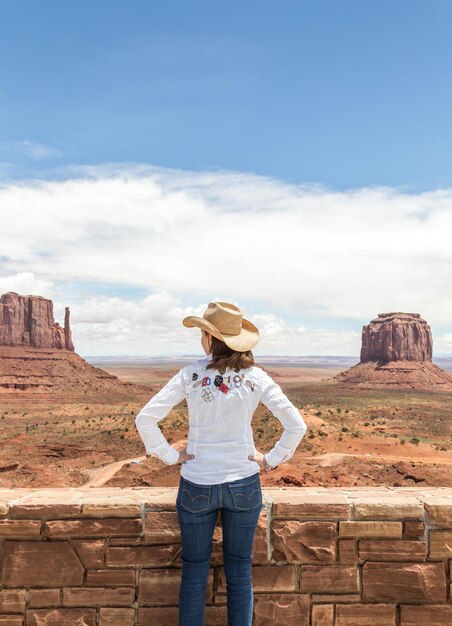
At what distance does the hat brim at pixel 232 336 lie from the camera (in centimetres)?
291

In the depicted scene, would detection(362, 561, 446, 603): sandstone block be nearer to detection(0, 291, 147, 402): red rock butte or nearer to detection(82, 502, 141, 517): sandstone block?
detection(82, 502, 141, 517): sandstone block

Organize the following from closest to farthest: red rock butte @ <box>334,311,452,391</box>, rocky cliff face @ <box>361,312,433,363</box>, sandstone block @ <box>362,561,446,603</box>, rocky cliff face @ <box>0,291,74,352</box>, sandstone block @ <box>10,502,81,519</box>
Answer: sandstone block @ <box>10,502,81,519</box>, sandstone block @ <box>362,561,446,603</box>, rocky cliff face @ <box>0,291,74,352</box>, red rock butte @ <box>334,311,452,391</box>, rocky cliff face @ <box>361,312,433,363</box>

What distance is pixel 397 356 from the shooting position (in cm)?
9556

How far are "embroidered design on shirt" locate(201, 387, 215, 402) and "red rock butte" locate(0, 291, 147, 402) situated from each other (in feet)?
195

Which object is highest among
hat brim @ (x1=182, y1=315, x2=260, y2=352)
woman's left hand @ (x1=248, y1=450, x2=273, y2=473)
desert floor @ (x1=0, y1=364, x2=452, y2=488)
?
hat brim @ (x1=182, y1=315, x2=260, y2=352)

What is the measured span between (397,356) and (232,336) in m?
99.1

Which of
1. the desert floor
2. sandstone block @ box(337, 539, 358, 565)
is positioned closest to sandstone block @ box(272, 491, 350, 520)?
sandstone block @ box(337, 539, 358, 565)

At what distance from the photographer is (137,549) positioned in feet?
11.2

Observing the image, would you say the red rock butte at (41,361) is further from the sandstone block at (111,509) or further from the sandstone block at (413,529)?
the sandstone block at (413,529)

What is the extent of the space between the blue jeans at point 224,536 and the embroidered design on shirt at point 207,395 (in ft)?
1.65

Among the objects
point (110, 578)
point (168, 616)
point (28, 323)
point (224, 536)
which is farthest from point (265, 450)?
point (28, 323)

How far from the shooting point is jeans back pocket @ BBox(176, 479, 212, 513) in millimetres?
2803

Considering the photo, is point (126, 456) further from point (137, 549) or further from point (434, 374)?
point (434, 374)

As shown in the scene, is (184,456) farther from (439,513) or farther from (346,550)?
(439,513)
